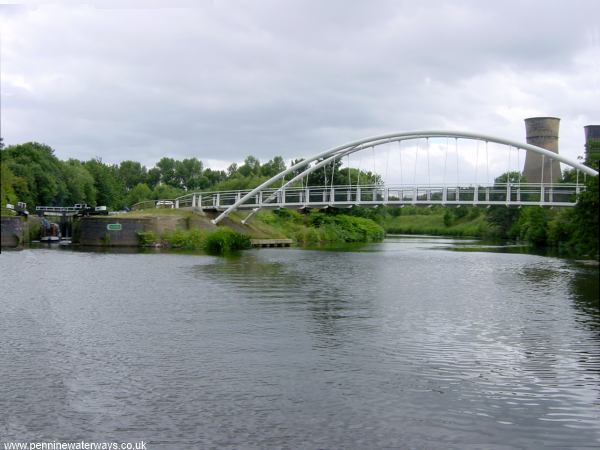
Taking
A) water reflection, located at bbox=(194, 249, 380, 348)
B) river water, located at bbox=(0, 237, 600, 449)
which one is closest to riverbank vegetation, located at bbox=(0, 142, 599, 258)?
water reflection, located at bbox=(194, 249, 380, 348)

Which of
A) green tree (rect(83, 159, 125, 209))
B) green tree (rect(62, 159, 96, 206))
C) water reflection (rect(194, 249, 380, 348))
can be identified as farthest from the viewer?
green tree (rect(83, 159, 125, 209))

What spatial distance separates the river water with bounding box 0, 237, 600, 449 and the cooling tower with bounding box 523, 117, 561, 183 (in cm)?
4754

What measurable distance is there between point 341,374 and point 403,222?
101 meters

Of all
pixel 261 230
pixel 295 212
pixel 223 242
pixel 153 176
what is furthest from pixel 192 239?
pixel 153 176

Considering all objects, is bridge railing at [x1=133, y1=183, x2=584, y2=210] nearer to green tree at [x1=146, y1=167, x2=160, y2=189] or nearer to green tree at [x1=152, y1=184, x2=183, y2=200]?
green tree at [x1=152, y1=184, x2=183, y2=200]

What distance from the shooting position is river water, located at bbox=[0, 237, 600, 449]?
9461mm

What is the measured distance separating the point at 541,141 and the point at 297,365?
65000 millimetres

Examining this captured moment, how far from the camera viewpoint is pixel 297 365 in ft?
42.4

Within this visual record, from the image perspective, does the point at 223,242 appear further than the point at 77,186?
No

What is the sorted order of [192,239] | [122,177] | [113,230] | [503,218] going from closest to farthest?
[113,230] < [192,239] < [503,218] < [122,177]

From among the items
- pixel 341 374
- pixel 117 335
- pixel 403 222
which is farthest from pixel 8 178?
pixel 403 222

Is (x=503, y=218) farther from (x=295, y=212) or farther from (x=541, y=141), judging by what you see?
(x=295, y=212)

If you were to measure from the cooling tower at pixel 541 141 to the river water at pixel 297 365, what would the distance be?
47545 millimetres

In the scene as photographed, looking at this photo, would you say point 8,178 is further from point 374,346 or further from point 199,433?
point 374,346
